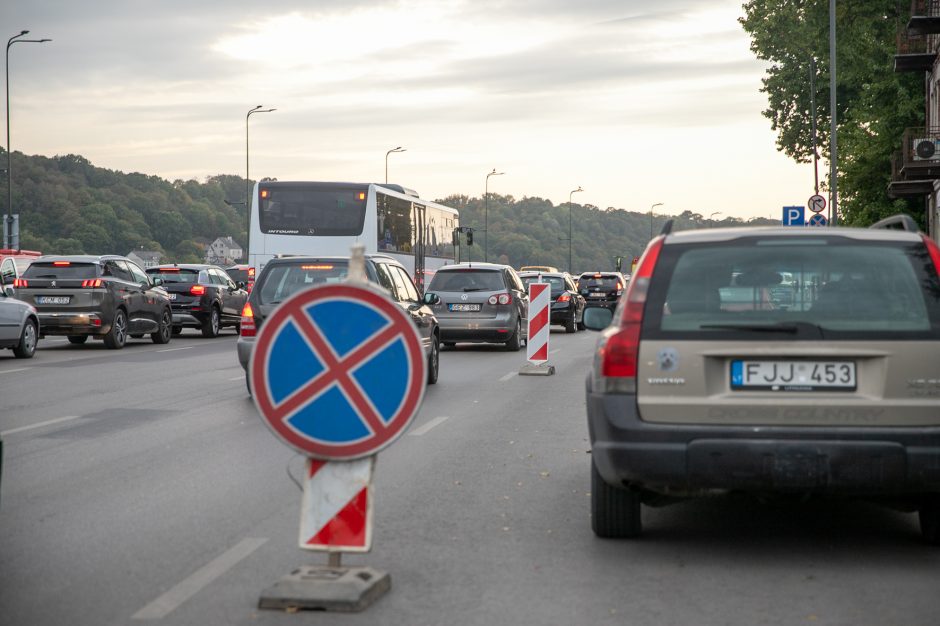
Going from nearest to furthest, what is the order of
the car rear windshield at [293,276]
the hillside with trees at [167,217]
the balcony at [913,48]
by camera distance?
the car rear windshield at [293,276] < the balcony at [913,48] < the hillside with trees at [167,217]

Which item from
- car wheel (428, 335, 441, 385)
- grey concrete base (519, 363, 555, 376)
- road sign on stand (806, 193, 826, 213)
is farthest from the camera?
road sign on stand (806, 193, 826, 213)

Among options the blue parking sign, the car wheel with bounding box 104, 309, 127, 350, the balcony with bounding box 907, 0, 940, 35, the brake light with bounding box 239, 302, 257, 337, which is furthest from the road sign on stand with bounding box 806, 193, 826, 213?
the brake light with bounding box 239, 302, 257, 337

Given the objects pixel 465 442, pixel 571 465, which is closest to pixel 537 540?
pixel 571 465

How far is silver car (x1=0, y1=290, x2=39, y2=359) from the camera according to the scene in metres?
20.9

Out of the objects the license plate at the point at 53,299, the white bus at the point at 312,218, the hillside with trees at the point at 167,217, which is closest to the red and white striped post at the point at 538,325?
the license plate at the point at 53,299

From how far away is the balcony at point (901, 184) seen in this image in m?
40.4

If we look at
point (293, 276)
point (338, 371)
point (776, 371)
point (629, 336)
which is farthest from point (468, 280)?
point (338, 371)

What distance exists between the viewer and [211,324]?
3048cm

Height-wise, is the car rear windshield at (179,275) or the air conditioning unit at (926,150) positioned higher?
the air conditioning unit at (926,150)

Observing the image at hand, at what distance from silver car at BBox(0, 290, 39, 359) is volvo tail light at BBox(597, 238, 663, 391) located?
16496mm

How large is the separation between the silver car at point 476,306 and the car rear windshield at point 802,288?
17.5 metres

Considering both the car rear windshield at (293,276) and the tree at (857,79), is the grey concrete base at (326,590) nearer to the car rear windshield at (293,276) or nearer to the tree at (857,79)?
the car rear windshield at (293,276)

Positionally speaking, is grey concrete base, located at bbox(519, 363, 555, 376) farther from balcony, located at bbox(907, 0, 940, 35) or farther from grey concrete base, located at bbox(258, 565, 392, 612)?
balcony, located at bbox(907, 0, 940, 35)

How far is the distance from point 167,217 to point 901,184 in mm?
64547
